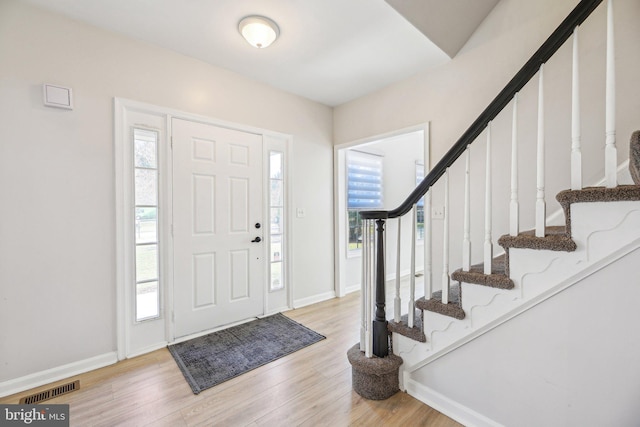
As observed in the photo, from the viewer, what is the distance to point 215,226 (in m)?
2.71

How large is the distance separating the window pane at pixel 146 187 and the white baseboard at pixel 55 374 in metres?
1.24

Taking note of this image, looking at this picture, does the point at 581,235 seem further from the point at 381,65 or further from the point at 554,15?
the point at 381,65

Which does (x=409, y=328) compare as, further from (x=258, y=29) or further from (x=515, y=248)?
(x=258, y=29)

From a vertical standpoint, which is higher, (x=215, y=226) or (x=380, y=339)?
(x=215, y=226)

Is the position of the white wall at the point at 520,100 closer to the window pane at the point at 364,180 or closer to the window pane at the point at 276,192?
the window pane at the point at 364,180

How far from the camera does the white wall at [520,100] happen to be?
1.75m

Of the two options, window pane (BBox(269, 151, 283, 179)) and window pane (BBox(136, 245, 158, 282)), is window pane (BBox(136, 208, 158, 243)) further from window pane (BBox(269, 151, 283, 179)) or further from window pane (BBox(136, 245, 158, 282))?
window pane (BBox(269, 151, 283, 179))

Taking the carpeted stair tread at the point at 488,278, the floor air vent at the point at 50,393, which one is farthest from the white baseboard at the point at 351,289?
the floor air vent at the point at 50,393

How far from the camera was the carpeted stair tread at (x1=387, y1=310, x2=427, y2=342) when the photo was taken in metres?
1.65

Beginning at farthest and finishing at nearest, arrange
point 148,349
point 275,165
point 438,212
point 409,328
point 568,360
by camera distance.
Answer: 1. point 275,165
2. point 438,212
3. point 148,349
4. point 409,328
5. point 568,360

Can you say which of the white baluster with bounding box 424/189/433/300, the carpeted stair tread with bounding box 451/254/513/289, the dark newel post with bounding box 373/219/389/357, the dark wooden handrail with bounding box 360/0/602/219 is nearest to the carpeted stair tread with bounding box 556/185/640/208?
the carpeted stair tread with bounding box 451/254/513/289

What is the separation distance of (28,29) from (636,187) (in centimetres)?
352

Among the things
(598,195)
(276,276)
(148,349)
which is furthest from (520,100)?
(148,349)

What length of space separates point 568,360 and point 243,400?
1768 mm
